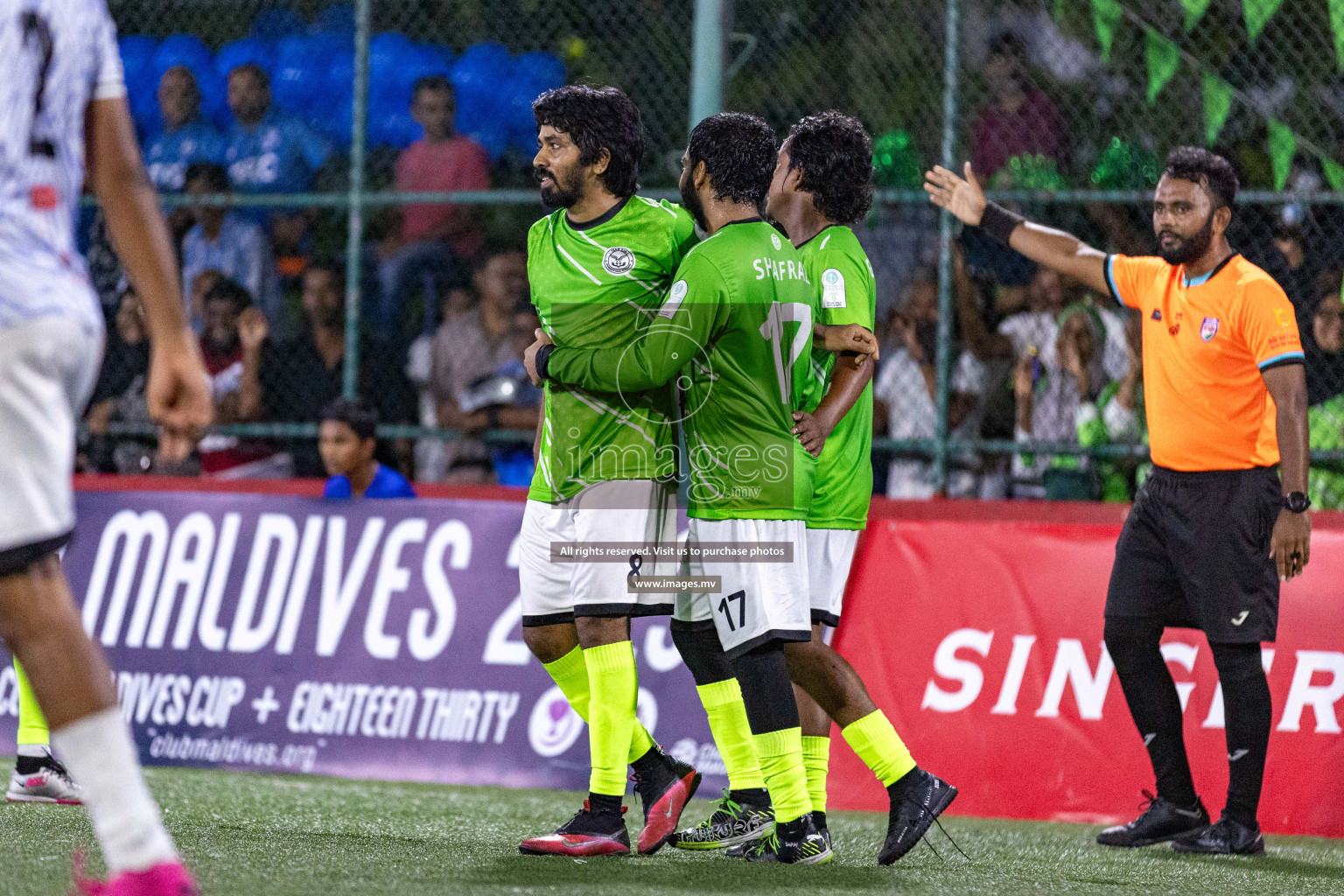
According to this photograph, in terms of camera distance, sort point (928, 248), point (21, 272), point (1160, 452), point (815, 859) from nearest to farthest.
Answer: point (21, 272) → point (815, 859) → point (1160, 452) → point (928, 248)

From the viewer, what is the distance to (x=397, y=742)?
6.83m

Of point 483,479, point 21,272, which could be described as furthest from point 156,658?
point 21,272

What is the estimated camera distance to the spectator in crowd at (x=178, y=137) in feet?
30.0

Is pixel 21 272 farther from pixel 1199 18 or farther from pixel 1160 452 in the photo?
pixel 1199 18

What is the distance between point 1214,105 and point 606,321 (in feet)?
14.0

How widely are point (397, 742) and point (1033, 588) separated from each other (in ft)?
8.67

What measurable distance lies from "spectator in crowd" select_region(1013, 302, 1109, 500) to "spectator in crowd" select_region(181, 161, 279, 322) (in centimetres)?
406

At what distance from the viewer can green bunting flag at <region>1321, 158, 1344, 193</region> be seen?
291 inches

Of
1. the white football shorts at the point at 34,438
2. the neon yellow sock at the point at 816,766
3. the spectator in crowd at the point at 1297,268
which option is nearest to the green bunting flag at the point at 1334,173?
the spectator in crowd at the point at 1297,268

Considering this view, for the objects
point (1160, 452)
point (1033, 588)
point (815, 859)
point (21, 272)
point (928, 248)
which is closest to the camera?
point (21, 272)

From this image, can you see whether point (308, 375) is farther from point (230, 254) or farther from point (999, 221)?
point (999, 221)

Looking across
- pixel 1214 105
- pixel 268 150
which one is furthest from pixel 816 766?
pixel 268 150

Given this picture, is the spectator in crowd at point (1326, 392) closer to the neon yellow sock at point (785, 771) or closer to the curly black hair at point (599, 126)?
the neon yellow sock at point (785, 771)

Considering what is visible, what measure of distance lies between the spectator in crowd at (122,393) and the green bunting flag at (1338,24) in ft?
19.8
